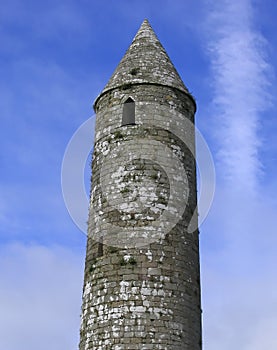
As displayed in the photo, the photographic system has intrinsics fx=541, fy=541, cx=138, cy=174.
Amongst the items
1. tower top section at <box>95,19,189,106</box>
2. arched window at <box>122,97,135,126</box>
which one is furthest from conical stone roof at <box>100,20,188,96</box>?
arched window at <box>122,97,135,126</box>

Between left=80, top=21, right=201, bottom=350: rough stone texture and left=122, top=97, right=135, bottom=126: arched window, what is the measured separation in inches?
4.8

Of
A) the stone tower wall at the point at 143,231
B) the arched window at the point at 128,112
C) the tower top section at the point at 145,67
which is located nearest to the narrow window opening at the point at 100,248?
the stone tower wall at the point at 143,231

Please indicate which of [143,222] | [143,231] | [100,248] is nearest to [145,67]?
[143,222]

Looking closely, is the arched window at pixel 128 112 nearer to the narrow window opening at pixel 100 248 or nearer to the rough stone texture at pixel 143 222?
the rough stone texture at pixel 143 222

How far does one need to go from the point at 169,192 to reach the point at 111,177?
156cm

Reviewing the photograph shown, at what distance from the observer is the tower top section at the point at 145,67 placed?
1509cm

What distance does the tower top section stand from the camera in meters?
15.1

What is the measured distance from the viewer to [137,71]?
50.2 ft

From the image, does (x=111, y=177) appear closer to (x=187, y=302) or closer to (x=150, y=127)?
(x=150, y=127)

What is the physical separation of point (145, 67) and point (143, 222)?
4.88 metres

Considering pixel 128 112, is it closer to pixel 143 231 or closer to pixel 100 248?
pixel 143 231

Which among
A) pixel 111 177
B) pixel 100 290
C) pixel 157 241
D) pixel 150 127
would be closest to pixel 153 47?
pixel 150 127

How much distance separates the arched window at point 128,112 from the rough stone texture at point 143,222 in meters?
0.12

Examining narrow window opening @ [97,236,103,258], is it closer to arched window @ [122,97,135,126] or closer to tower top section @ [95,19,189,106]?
arched window @ [122,97,135,126]
